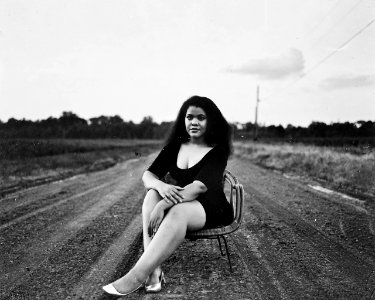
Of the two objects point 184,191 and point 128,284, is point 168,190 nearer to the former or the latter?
point 184,191

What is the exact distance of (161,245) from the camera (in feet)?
7.98

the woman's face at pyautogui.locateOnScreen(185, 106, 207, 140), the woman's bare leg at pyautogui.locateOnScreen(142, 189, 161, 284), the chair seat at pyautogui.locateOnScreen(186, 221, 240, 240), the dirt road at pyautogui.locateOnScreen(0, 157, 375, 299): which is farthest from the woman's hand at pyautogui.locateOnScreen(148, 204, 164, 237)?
the woman's face at pyautogui.locateOnScreen(185, 106, 207, 140)

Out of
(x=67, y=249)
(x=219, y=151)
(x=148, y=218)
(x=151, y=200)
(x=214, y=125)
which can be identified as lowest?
(x=67, y=249)

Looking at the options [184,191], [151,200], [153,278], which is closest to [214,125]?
[184,191]

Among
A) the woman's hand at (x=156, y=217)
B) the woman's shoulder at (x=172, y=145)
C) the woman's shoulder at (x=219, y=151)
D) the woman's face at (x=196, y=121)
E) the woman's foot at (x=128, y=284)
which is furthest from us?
the woman's shoulder at (x=172, y=145)

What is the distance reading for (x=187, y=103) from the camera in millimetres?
3127

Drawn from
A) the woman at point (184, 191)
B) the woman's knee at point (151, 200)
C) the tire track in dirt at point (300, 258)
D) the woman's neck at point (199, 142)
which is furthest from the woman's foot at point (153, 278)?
the woman's neck at point (199, 142)

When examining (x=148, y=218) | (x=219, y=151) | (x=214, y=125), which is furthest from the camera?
(x=214, y=125)

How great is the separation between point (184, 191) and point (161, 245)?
416 millimetres

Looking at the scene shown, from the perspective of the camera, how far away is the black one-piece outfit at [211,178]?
273cm

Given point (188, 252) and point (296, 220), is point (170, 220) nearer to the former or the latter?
point (188, 252)

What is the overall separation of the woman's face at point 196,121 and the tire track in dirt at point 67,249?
158 centimetres

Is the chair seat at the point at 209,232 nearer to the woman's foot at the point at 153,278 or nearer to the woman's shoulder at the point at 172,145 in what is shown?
the woman's foot at the point at 153,278

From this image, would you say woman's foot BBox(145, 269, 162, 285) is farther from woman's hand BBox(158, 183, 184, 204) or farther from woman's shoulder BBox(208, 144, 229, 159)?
woman's shoulder BBox(208, 144, 229, 159)
